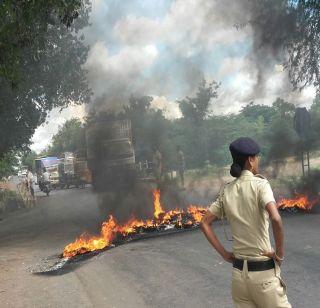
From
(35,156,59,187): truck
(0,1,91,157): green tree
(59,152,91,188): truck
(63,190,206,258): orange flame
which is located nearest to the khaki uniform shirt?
(63,190,206,258): orange flame

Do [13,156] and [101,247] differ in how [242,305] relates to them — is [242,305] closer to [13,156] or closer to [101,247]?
[101,247]

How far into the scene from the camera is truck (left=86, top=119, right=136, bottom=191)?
62.3 feet

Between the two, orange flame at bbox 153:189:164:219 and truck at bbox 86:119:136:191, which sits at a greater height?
truck at bbox 86:119:136:191

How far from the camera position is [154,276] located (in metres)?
6.66

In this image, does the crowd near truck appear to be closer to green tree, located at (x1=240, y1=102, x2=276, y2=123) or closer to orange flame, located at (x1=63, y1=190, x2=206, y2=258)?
green tree, located at (x1=240, y1=102, x2=276, y2=123)

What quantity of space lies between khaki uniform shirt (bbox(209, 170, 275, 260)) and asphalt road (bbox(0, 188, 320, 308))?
2.47 meters

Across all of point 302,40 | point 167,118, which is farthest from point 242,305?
point 167,118

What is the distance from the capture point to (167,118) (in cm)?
2159

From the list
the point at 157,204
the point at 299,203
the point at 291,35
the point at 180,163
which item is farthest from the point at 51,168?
the point at 299,203

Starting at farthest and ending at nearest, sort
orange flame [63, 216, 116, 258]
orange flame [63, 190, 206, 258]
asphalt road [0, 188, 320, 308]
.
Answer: orange flame [63, 190, 206, 258], orange flame [63, 216, 116, 258], asphalt road [0, 188, 320, 308]

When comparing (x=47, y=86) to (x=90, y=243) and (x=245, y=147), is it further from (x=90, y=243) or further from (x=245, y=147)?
(x=245, y=147)

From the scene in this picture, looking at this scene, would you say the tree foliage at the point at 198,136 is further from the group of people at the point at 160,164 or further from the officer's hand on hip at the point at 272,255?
the officer's hand on hip at the point at 272,255

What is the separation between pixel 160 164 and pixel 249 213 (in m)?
17.6

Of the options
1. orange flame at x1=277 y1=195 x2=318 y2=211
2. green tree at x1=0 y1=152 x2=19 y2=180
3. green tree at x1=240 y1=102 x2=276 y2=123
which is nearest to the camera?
orange flame at x1=277 y1=195 x2=318 y2=211
